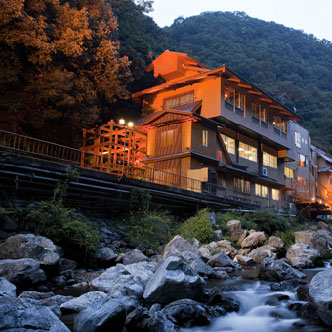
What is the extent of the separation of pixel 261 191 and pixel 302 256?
20.0 m

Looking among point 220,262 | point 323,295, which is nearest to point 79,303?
point 323,295

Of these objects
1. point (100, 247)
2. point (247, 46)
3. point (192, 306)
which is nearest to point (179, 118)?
point (100, 247)

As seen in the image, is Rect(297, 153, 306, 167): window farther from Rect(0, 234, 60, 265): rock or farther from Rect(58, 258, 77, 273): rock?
Rect(0, 234, 60, 265): rock

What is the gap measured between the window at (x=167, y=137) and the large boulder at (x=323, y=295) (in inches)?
767

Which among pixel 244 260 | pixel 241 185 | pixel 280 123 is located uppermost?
pixel 280 123

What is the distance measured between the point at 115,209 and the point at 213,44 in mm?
58222

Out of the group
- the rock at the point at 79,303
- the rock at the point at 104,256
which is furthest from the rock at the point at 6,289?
the rock at the point at 104,256

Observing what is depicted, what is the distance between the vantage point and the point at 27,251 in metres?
10.3

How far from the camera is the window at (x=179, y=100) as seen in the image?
2952 cm

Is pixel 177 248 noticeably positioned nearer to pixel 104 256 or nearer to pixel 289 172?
pixel 104 256

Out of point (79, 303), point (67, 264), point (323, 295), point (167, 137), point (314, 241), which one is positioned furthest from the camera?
point (167, 137)

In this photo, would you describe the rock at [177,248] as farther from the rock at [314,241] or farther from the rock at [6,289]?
the rock at [314,241]

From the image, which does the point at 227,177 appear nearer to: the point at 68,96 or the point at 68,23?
the point at 68,96

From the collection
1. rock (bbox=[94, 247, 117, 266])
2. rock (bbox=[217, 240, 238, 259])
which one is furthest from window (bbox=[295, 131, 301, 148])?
rock (bbox=[94, 247, 117, 266])
